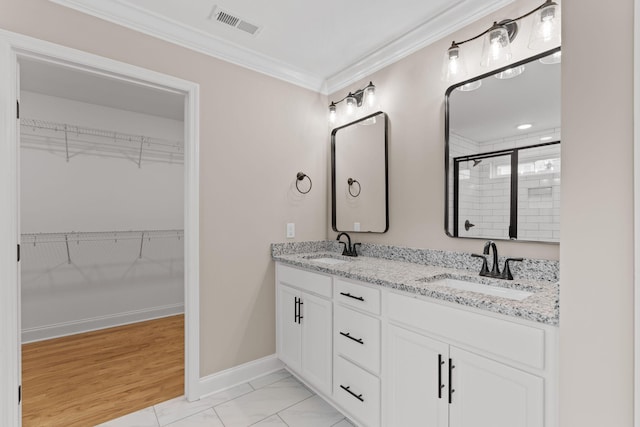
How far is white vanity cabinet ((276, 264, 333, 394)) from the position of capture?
1.98 metres

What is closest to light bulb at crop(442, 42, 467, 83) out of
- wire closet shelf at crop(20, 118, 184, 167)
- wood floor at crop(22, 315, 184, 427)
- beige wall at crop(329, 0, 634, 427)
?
beige wall at crop(329, 0, 634, 427)

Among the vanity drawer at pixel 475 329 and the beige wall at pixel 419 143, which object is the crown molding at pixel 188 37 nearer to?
the beige wall at pixel 419 143

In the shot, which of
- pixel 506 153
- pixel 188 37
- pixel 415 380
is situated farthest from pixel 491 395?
pixel 188 37

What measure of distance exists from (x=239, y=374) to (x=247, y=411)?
0.37 metres

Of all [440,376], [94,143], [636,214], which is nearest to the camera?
[636,214]

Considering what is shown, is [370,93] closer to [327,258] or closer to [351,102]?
[351,102]

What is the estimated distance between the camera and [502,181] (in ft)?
5.65

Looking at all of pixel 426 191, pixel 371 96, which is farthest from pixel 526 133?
pixel 371 96

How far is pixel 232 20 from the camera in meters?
1.99

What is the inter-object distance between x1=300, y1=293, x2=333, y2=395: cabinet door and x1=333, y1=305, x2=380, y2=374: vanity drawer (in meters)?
0.09

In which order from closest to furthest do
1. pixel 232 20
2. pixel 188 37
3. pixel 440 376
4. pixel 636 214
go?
pixel 636 214 < pixel 440 376 < pixel 232 20 < pixel 188 37

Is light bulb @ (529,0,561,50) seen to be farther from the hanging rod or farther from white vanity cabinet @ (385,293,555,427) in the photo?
the hanging rod

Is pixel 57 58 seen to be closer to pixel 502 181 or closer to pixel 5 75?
pixel 5 75

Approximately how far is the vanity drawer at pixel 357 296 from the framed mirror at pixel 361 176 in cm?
70
